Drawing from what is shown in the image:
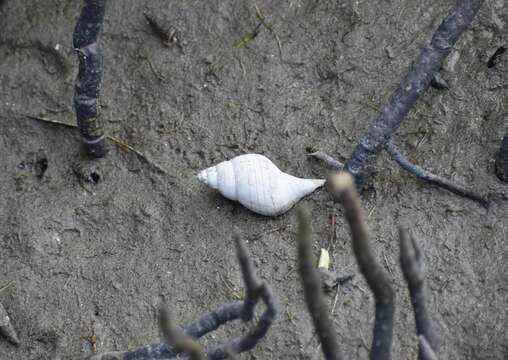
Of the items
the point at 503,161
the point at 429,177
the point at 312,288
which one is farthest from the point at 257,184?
the point at 312,288

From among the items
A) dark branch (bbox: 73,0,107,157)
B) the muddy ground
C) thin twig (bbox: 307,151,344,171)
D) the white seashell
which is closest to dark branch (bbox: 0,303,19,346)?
the muddy ground

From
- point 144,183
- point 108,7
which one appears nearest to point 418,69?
point 144,183

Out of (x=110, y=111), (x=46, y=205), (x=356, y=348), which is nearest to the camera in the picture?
(x=356, y=348)

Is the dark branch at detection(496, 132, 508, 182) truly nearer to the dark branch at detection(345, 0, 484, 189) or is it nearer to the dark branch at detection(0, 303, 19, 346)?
the dark branch at detection(345, 0, 484, 189)

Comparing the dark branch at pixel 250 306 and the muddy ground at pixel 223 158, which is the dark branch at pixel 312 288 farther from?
the muddy ground at pixel 223 158

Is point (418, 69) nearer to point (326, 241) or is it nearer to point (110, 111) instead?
point (326, 241)

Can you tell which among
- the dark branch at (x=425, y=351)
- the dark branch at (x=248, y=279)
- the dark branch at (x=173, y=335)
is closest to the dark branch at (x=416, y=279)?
the dark branch at (x=425, y=351)

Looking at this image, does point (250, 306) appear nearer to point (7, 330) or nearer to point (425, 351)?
point (425, 351)
